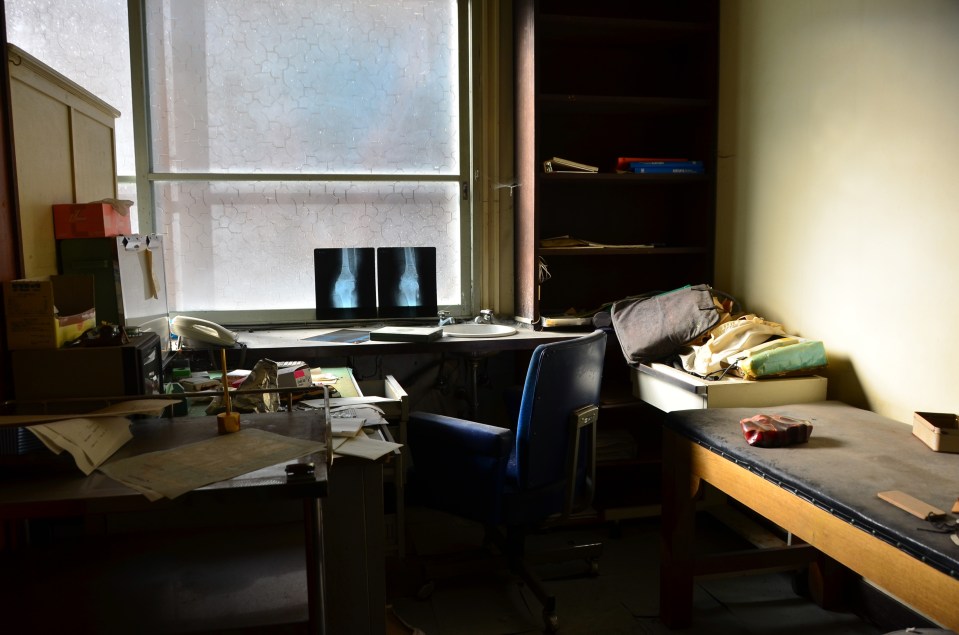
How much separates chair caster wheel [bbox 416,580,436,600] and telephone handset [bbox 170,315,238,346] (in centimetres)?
117

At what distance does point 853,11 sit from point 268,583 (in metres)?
2.58

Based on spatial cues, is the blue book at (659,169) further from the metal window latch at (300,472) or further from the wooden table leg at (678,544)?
the metal window latch at (300,472)

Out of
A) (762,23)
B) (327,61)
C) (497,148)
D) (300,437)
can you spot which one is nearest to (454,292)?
(497,148)

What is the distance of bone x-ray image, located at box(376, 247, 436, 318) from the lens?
130 inches

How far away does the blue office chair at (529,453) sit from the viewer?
2.23m

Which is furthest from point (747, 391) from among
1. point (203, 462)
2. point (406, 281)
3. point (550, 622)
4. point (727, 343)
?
point (203, 462)

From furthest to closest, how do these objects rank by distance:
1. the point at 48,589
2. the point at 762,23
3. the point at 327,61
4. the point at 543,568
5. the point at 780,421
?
the point at 327,61 → the point at 762,23 → the point at 543,568 → the point at 780,421 → the point at 48,589

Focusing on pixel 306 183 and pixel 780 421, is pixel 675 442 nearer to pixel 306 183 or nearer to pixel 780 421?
pixel 780 421

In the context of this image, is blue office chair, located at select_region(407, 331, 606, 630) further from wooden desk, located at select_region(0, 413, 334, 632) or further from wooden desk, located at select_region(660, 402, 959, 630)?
wooden desk, located at select_region(0, 413, 334, 632)

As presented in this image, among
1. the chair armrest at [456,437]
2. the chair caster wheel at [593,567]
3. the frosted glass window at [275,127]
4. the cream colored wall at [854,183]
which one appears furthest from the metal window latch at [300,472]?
the frosted glass window at [275,127]

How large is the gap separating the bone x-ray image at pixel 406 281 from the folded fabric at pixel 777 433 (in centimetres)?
171

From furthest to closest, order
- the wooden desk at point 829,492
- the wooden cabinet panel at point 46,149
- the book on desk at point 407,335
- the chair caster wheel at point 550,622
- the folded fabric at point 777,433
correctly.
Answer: the book on desk at point 407,335 < the chair caster wheel at point 550,622 < the folded fabric at point 777,433 < the wooden cabinet panel at point 46,149 < the wooden desk at point 829,492

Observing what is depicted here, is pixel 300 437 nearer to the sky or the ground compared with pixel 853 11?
nearer to the ground

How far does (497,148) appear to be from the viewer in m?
3.47
